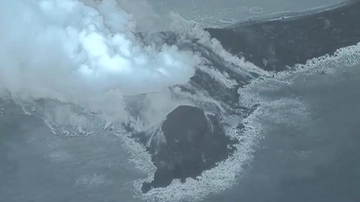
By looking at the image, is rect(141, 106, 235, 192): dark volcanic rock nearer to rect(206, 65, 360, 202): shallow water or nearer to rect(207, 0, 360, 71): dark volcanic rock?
rect(206, 65, 360, 202): shallow water

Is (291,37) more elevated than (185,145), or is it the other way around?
(291,37)

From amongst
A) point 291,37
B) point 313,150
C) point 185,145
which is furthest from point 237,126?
point 291,37

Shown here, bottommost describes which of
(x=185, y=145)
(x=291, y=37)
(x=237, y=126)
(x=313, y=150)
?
(x=185, y=145)

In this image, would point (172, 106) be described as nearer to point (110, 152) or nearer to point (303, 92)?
point (110, 152)

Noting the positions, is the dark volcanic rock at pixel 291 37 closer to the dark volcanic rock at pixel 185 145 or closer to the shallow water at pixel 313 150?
the shallow water at pixel 313 150

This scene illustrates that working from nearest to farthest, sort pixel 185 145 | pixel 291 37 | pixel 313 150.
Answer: pixel 185 145 < pixel 313 150 < pixel 291 37

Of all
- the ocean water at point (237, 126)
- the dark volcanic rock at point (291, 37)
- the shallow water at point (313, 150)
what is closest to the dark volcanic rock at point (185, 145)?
the ocean water at point (237, 126)

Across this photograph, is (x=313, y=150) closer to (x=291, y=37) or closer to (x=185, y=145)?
(x=185, y=145)
